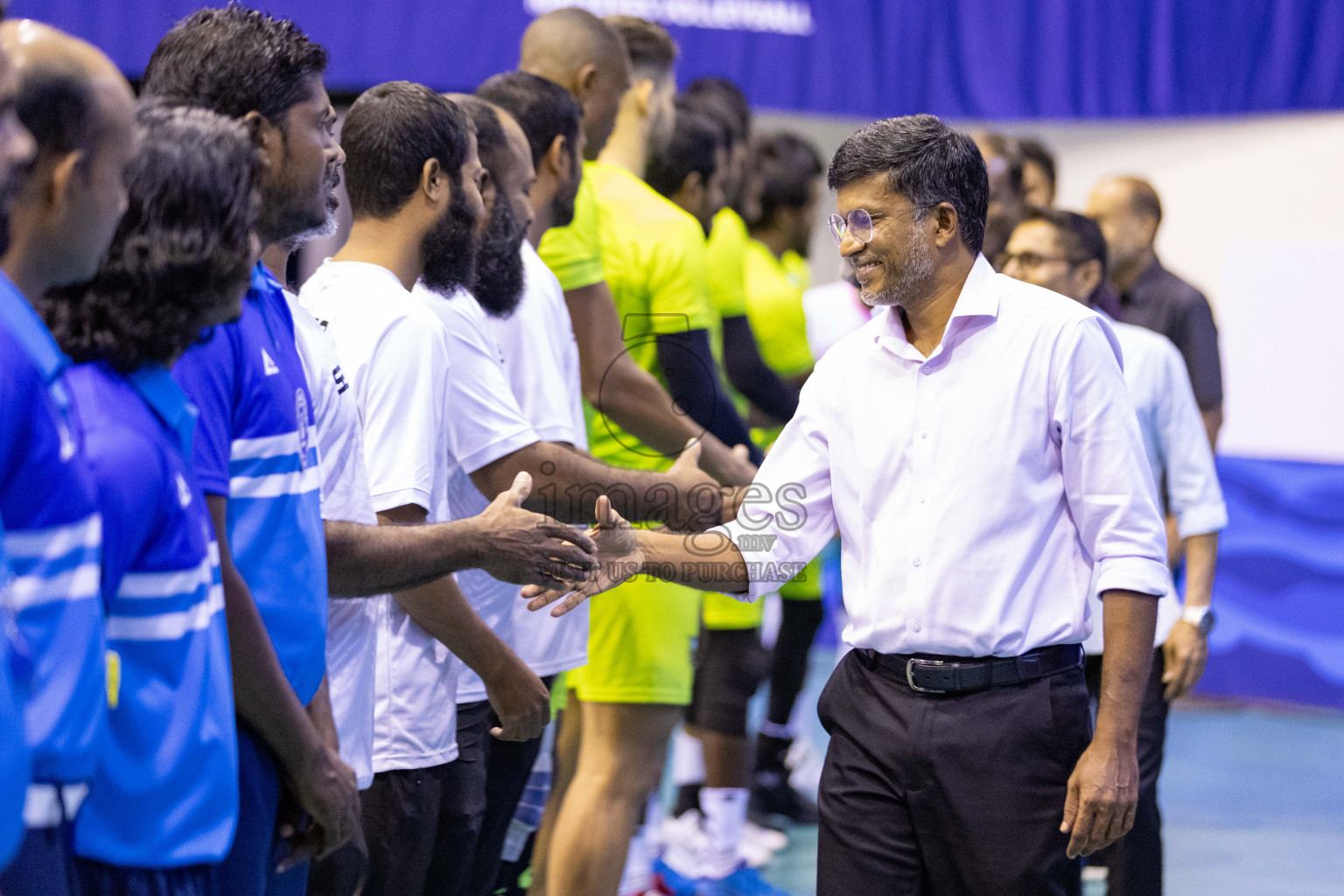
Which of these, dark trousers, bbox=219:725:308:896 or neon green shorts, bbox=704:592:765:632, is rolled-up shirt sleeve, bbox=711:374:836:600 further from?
neon green shorts, bbox=704:592:765:632

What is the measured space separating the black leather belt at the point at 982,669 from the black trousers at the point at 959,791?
1 centimetres

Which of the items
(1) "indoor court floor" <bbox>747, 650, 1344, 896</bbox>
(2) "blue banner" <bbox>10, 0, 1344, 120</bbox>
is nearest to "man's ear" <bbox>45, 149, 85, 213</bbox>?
(1) "indoor court floor" <bbox>747, 650, 1344, 896</bbox>

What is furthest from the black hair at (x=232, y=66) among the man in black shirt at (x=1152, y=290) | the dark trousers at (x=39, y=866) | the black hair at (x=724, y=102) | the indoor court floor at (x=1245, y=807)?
the man in black shirt at (x=1152, y=290)

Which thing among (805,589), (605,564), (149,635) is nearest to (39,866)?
(149,635)

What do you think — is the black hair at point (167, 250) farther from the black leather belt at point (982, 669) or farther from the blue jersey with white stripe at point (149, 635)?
the black leather belt at point (982, 669)

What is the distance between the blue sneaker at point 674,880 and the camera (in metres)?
4.11

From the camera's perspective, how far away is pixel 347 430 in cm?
202

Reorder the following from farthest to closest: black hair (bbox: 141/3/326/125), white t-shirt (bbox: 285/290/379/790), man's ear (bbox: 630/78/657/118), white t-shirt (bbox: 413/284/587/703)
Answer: man's ear (bbox: 630/78/657/118)
white t-shirt (bbox: 413/284/587/703)
white t-shirt (bbox: 285/290/379/790)
black hair (bbox: 141/3/326/125)

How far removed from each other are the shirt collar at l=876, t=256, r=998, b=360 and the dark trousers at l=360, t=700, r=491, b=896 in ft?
3.39

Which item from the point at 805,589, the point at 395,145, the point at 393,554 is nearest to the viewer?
the point at 393,554

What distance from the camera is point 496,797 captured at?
270 cm

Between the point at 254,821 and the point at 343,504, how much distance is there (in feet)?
1.62

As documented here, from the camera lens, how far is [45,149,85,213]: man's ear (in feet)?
4.18

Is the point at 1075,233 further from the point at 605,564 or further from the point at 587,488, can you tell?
the point at 605,564
